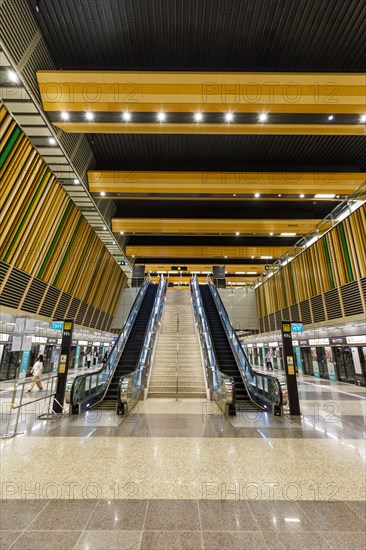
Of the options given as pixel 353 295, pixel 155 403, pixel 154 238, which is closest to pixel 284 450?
pixel 155 403

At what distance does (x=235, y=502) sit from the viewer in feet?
9.66

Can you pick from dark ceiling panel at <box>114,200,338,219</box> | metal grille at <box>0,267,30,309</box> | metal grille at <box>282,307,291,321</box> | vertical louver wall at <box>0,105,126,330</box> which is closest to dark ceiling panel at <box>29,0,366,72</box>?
vertical louver wall at <box>0,105,126,330</box>

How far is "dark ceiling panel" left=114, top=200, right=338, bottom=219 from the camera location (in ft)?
45.3

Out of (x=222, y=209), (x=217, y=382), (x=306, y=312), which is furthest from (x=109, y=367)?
(x=222, y=209)

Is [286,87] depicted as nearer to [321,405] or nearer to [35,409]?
[321,405]

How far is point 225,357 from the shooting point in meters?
9.49

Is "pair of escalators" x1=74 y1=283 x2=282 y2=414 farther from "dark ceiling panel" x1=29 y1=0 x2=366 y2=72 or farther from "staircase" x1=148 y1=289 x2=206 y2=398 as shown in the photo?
"dark ceiling panel" x1=29 y1=0 x2=366 y2=72

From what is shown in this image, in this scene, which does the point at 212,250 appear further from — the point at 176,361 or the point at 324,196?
the point at 176,361

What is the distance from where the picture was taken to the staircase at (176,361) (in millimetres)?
8992

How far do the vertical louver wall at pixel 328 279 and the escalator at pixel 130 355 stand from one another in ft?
23.3

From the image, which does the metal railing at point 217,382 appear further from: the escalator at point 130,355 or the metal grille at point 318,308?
the metal grille at point 318,308

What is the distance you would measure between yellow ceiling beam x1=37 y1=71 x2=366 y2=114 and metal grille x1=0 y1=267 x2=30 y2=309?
4536 millimetres

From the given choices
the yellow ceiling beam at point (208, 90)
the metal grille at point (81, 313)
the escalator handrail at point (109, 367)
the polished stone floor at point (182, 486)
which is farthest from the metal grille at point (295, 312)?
the metal grille at point (81, 313)

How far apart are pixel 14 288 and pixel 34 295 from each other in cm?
116
